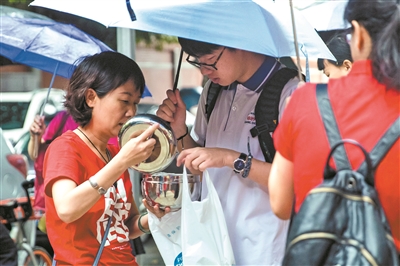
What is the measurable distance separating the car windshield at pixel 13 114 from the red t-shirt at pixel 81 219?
221 inches

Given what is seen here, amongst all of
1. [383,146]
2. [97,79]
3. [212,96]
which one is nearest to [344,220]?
[383,146]

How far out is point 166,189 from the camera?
306 centimetres

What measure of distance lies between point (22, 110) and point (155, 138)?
640 cm

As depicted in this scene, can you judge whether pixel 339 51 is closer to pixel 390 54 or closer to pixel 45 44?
pixel 390 54

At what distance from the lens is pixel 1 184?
5770 mm

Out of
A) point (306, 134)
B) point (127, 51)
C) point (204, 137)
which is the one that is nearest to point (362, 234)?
point (306, 134)

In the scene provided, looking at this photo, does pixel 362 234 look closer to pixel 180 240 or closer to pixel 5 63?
pixel 180 240

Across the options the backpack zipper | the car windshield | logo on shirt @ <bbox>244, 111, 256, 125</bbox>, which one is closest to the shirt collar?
logo on shirt @ <bbox>244, 111, 256, 125</bbox>

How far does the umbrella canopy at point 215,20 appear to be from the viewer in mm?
2775

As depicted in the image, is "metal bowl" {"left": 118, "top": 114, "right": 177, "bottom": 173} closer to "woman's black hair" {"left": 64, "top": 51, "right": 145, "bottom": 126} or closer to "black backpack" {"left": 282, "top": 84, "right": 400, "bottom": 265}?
"woman's black hair" {"left": 64, "top": 51, "right": 145, "bottom": 126}

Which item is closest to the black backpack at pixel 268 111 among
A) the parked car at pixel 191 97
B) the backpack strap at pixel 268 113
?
the backpack strap at pixel 268 113

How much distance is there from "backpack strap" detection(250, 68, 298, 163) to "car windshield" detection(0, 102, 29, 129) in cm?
595

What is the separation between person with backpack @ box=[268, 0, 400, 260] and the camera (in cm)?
200

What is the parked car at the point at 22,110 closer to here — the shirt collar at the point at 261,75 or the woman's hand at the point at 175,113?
the woman's hand at the point at 175,113
